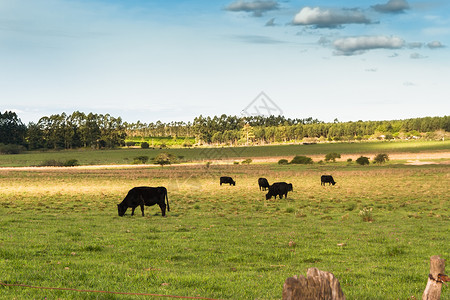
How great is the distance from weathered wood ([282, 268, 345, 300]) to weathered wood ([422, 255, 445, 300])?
1219mm

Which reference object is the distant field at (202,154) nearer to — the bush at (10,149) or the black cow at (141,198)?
the bush at (10,149)

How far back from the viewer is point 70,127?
190 m

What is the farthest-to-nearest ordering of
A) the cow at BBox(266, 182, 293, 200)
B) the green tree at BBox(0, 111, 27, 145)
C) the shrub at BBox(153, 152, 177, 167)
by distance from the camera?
the green tree at BBox(0, 111, 27, 145)
the shrub at BBox(153, 152, 177, 167)
the cow at BBox(266, 182, 293, 200)

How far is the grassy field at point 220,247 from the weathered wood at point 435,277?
3795 mm

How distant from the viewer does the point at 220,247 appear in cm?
1393

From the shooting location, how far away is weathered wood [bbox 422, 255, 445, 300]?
4637 mm

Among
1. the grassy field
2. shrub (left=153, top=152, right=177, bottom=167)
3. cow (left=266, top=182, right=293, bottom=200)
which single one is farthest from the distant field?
the grassy field

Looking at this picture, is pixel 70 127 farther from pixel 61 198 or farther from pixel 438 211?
pixel 438 211

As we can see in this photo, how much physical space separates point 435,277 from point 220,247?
31.9 feet

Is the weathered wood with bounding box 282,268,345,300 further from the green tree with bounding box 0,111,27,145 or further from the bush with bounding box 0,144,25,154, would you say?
the green tree with bounding box 0,111,27,145

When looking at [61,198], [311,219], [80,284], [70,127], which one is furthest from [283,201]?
[70,127]

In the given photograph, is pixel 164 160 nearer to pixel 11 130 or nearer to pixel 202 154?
pixel 202 154

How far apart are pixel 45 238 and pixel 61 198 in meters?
18.2

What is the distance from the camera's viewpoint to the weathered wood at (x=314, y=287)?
4.13 metres
